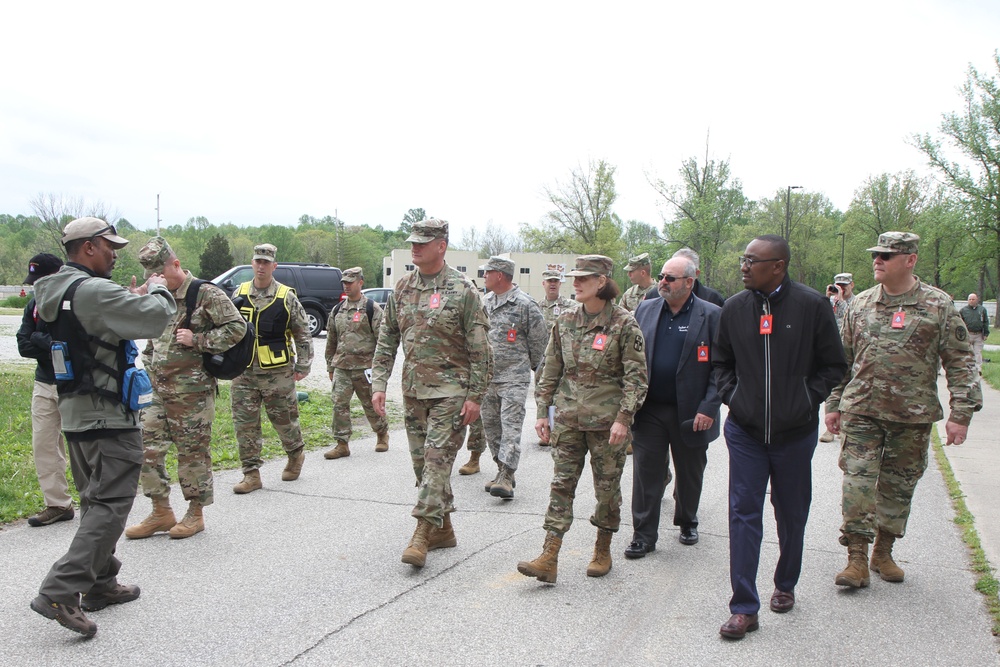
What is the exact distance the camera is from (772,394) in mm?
4094

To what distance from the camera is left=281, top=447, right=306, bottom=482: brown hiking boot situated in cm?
735

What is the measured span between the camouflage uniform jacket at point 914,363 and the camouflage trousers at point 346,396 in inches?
207

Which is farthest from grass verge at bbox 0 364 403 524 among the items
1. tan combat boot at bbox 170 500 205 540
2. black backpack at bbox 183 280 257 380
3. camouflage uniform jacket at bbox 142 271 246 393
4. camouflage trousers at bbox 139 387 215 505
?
black backpack at bbox 183 280 257 380

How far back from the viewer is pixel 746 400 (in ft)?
13.6

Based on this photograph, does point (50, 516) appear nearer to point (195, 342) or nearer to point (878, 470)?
point (195, 342)

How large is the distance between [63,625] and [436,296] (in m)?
2.88

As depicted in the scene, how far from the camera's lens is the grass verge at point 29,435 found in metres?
6.21

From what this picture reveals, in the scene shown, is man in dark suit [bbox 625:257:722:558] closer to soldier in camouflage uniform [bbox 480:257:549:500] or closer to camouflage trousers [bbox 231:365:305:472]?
soldier in camouflage uniform [bbox 480:257:549:500]

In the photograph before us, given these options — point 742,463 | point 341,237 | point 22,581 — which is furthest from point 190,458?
point 341,237

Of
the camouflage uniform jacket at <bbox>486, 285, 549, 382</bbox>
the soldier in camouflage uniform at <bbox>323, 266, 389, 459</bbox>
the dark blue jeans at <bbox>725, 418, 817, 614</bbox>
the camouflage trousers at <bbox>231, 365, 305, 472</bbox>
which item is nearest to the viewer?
the dark blue jeans at <bbox>725, 418, 817, 614</bbox>

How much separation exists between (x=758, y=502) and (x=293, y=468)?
15.6 feet

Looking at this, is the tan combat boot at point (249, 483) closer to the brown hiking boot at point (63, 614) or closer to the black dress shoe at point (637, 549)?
the brown hiking boot at point (63, 614)

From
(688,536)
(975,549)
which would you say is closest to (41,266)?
(688,536)

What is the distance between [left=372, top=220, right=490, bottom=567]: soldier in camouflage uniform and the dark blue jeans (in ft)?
6.00
